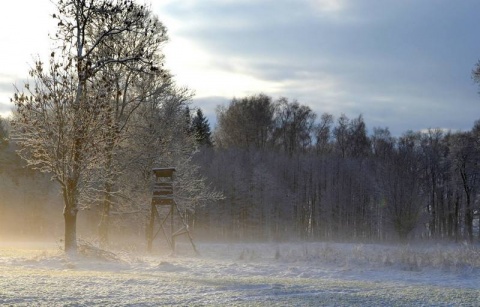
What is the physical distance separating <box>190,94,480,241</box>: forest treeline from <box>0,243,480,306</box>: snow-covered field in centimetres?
3845

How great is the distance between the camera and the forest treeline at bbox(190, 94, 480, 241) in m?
59.2

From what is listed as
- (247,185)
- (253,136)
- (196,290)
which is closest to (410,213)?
(247,185)

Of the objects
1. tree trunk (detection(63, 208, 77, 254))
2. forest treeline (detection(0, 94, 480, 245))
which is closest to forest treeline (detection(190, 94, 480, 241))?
forest treeline (detection(0, 94, 480, 245))

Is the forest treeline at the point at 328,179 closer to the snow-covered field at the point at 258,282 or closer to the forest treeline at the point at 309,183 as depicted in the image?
the forest treeline at the point at 309,183

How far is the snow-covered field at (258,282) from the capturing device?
10289 millimetres

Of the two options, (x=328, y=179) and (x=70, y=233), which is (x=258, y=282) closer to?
(x=70, y=233)

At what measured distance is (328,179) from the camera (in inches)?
2685

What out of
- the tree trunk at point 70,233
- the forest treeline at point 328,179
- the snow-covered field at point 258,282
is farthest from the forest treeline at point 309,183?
the snow-covered field at point 258,282

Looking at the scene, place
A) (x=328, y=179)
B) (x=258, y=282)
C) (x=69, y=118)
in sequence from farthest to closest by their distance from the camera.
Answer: (x=328, y=179) → (x=69, y=118) → (x=258, y=282)

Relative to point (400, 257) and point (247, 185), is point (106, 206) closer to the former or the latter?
point (400, 257)

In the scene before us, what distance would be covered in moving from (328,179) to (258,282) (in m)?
56.3

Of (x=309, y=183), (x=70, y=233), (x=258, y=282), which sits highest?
(x=309, y=183)

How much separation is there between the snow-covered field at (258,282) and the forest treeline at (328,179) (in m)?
38.5

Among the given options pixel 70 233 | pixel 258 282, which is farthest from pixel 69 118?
pixel 258 282
